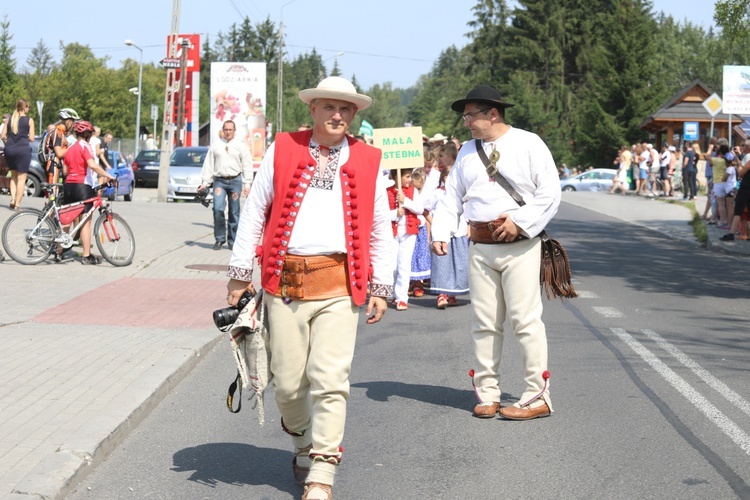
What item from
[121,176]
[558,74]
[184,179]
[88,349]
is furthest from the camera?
[558,74]

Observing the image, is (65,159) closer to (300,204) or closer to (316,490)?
(300,204)

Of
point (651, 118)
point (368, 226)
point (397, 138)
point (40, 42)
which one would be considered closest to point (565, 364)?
point (368, 226)

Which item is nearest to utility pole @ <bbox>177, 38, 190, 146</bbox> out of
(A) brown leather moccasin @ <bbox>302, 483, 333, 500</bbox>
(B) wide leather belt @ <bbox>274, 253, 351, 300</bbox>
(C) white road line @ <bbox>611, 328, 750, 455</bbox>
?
(C) white road line @ <bbox>611, 328, 750, 455</bbox>

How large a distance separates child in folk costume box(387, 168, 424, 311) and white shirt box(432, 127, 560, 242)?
Answer: 490cm

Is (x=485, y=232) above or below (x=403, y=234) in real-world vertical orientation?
above

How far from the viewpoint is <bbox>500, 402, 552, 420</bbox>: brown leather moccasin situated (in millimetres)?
6844

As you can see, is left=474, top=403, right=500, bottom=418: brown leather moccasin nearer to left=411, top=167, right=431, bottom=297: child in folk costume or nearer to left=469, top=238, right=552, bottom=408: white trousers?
left=469, top=238, right=552, bottom=408: white trousers

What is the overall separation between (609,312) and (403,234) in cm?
233

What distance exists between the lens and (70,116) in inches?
625

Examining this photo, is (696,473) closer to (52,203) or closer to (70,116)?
(52,203)

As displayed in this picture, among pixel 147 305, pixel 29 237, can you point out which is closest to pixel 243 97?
pixel 29 237

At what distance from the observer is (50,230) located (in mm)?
14297

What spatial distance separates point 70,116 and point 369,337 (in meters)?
7.48

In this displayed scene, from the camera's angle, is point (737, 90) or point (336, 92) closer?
point (336, 92)
